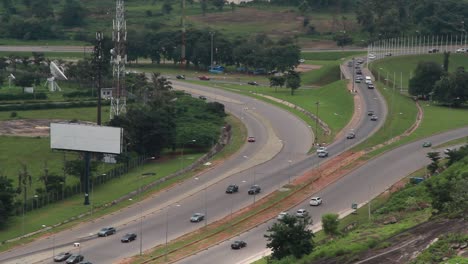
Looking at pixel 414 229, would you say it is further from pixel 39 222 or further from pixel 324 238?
pixel 39 222

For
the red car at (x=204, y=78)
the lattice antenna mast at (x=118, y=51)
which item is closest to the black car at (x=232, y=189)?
the lattice antenna mast at (x=118, y=51)

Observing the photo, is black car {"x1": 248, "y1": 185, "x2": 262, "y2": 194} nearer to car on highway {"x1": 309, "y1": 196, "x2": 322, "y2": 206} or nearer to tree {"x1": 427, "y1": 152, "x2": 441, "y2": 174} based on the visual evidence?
car on highway {"x1": 309, "y1": 196, "x2": 322, "y2": 206}

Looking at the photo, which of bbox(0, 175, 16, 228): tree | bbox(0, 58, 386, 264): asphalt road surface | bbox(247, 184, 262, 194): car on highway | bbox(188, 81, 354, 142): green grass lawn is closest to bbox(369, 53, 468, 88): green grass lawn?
bbox(188, 81, 354, 142): green grass lawn

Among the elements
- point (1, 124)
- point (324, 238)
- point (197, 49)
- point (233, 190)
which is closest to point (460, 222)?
point (324, 238)

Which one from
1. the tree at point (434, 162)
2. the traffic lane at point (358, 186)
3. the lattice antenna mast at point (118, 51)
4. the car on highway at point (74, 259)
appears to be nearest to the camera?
the car on highway at point (74, 259)

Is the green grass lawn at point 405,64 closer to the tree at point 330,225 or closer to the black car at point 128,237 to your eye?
→ the black car at point 128,237
